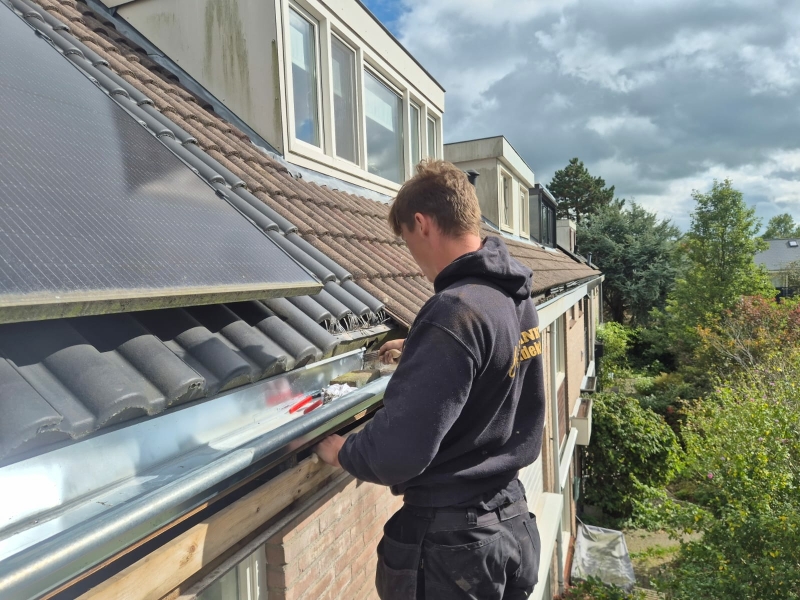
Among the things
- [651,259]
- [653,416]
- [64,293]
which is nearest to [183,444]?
[64,293]

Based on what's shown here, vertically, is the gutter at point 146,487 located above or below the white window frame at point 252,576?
above

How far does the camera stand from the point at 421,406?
1.50m

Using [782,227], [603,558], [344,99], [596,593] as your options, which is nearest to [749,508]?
[596,593]

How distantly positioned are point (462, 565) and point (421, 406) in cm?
62

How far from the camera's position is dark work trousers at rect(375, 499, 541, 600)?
5.66 feet

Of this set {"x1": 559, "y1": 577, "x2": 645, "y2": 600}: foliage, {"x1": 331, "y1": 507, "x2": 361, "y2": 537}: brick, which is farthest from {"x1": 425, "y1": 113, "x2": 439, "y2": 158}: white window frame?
{"x1": 559, "y1": 577, "x2": 645, "y2": 600}: foliage

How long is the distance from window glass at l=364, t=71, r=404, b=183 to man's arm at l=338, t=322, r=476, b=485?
5.22m

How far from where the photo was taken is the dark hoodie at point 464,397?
151 centimetres

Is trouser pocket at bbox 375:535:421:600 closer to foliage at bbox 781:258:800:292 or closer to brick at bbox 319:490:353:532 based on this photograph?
brick at bbox 319:490:353:532

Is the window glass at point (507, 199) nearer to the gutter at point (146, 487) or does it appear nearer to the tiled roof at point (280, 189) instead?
the tiled roof at point (280, 189)

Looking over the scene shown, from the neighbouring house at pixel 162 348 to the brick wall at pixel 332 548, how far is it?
0.4 inches

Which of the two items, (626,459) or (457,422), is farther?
(626,459)

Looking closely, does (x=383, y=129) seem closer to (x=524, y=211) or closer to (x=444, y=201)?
(x=444, y=201)

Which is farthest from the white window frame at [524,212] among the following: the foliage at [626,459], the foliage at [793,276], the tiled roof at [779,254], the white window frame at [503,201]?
the tiled roof at [779,254]
